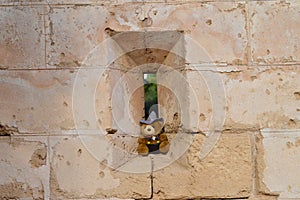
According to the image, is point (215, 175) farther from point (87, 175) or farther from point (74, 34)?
point (74, 34)

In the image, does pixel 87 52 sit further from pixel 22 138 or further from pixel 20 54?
pixel 22 138

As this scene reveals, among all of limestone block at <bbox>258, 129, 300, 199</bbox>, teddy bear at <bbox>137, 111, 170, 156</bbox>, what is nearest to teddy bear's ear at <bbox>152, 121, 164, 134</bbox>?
teddy bear at <bbox>137, 111, 170, 156</bbox>

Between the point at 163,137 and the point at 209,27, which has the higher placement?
the point at 209,27

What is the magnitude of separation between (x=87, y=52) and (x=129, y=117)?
0.42 m

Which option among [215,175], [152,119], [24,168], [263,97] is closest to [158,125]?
[152,119]

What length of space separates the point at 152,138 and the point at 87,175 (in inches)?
16.5

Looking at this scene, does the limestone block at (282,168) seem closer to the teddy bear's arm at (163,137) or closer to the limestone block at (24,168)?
the teddy bear's arm at (163,137)

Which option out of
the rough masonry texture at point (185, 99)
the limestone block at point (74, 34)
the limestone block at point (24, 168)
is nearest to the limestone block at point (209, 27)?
the rough masonry texture at point (185, 99)

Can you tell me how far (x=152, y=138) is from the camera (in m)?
1.96

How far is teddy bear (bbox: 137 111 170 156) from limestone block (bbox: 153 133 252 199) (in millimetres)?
241

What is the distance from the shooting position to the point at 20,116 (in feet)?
5.61

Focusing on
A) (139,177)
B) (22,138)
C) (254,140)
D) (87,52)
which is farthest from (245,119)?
(22,138)

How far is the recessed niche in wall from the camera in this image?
177 centimetres

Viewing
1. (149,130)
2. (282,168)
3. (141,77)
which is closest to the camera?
(282,168)
